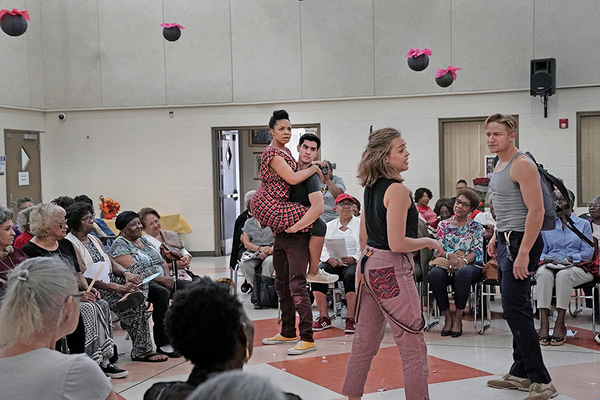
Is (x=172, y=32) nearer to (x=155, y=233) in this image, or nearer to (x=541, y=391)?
(x=155, y=233)

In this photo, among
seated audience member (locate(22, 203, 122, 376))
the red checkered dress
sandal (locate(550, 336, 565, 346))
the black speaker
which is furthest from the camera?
the black speaker

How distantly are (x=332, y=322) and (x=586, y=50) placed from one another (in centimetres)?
651

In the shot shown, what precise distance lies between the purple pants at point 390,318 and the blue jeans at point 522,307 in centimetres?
76

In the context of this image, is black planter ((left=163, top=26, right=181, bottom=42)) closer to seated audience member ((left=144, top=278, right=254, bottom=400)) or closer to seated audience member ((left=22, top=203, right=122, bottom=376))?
seated audience member ((left=22, top=203, right=122, bottom=376))

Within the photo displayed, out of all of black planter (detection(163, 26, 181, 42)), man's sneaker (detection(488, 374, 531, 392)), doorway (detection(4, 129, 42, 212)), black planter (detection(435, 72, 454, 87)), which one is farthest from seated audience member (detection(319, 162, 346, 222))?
doorway (detection(4, 129, 42, 212))

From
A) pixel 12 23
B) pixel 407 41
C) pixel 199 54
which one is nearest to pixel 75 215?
pixel 12 23

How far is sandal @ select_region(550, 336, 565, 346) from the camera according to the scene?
195 inches

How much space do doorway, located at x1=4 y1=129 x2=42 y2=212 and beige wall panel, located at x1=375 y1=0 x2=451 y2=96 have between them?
630 centimetres

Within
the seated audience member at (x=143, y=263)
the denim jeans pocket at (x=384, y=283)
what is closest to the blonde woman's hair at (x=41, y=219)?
the seated audience member at (x=143, y=263)

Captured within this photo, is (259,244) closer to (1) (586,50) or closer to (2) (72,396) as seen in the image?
(2) (72,396)

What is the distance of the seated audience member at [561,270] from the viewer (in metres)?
5.08

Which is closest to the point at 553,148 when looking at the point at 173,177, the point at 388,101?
the point at 388,101

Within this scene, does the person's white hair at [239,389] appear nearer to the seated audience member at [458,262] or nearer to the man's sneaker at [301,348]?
the man's sneaker at [301,348]

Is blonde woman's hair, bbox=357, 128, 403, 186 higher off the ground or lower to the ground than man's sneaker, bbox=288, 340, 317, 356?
higher
